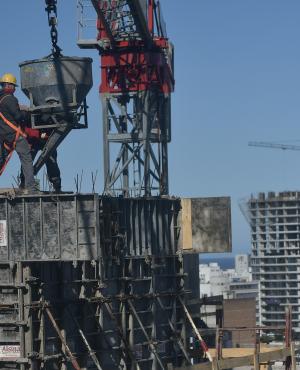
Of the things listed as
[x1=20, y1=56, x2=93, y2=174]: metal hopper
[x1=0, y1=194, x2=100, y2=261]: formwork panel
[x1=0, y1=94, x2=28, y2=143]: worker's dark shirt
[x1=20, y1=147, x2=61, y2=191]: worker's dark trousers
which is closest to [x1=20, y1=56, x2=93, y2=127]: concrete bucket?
[x1=20, y1=56, x2=93, y2=174]: metal hopper

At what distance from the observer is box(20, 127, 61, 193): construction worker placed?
33.2 m

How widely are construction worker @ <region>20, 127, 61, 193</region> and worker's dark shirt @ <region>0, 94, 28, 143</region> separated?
6.96 feet

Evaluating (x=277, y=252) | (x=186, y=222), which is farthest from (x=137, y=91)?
(x=277, y=252)

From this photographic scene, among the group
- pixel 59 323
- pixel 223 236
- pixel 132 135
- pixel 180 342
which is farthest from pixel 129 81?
pixel 59 323

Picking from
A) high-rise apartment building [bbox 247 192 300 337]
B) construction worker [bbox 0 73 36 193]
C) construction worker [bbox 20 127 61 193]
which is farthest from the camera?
high-rise apartment building [bbox 247 192 300 337]

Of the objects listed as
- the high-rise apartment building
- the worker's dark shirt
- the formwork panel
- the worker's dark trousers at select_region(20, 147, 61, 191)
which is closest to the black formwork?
the formwork panel

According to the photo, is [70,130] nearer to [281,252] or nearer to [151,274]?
[151,274]

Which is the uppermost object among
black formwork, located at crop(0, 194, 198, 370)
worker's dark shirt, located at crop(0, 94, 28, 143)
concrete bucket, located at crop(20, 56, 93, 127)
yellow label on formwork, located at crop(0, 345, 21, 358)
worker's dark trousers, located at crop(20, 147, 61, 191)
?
concrete bucket, located at crop(20, 56, 93, 127)

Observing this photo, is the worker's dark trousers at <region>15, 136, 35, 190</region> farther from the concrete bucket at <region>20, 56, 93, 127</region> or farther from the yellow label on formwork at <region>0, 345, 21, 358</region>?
the yellow label on formwork at <region>0, 345, 21, 358</region>

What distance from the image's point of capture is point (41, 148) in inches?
1316

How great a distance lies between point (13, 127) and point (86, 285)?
5.17 metres

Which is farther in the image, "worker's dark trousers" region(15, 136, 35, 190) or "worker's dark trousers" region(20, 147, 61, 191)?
"worker's dark trousers" region(20, 147, 61, 191)

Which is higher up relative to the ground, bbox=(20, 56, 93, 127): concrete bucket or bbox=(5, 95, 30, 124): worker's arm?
bbox=(20, 56, 93, 127): concrete bucket

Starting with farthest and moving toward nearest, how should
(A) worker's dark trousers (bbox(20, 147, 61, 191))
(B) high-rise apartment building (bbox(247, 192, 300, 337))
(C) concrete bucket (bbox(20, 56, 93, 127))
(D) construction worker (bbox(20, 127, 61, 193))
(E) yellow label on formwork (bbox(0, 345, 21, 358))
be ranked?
(B) high-rise apartment building (bbox(247, 192, 300, 337)) → (A) worker's dark trousers (bbox(20, 147, 61, 191)) → (D) construction worker (bbox(20, 127, 61, 193)) → (C) concrete bucket (bbox(20, 56, 93, 127)) → (E) yellow label on formwork (bbox(0, 345, 21, 358))
